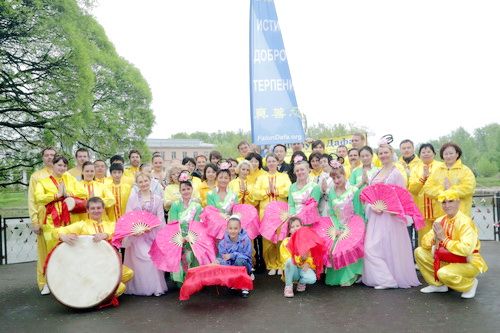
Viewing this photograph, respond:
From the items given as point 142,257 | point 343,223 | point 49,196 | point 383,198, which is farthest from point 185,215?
point 383,198

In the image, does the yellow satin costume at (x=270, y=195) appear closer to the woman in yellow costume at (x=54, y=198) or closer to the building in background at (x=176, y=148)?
the woman in yellow costume at (x=54, y=198)

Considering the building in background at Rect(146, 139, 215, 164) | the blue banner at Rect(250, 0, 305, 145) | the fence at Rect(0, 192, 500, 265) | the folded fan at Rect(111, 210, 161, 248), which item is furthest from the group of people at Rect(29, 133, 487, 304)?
the building in background at Rect(146, 139, 215, 164)

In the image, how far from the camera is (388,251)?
541 centimetres

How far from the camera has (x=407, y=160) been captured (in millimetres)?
6797

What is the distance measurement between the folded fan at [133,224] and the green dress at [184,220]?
0.30 meters

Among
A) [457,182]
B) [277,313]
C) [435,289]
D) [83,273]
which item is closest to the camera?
[277,313]

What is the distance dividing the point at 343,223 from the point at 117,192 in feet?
10.1

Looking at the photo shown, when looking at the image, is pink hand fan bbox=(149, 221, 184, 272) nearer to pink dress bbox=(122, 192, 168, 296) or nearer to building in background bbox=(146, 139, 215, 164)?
pink dress bbox=(122, 192, 168, 296)

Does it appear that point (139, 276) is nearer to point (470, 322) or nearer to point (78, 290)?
point (78, 290)

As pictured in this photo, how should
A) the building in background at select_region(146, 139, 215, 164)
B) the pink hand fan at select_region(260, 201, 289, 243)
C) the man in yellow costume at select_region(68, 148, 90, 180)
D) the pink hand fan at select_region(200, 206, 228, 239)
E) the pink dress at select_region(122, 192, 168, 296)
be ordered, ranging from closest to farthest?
the pink dress at select_region(122, 192, 168, 296) < the pink hand fan at select_region(200, 206, 228, 239) < the pink hand fan at select_region(260, 201, 289, 243) < the man in yellow costume at select_region(68, 148, 90, 180) < the building in background at select_region(146, 139, 215, 164)

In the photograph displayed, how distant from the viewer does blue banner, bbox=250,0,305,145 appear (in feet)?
26.6

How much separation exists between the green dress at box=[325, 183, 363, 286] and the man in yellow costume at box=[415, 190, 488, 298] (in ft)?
2.80

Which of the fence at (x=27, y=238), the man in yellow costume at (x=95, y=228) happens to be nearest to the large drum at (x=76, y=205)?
the man in yellow costume at (x=95, y=228)

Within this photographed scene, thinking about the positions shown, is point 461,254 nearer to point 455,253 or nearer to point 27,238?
point 455,253
